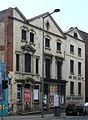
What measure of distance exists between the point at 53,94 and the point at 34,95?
4.13 meters

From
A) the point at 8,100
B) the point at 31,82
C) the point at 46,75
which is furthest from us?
the point at 46,75

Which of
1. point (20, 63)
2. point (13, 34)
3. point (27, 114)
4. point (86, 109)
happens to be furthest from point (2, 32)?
point (86, 109)

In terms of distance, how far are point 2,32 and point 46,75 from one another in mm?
8929

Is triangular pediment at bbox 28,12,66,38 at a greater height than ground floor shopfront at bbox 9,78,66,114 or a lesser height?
greater

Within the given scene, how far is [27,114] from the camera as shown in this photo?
3209cm

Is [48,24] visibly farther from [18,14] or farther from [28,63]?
[28,63]

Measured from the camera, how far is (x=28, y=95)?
32938 millimetres

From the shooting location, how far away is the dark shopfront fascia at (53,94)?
118 ft

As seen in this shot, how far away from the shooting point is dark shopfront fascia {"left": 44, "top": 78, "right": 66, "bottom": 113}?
3606cm

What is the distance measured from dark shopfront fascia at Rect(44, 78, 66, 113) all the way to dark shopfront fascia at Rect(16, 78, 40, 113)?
5.74 ft

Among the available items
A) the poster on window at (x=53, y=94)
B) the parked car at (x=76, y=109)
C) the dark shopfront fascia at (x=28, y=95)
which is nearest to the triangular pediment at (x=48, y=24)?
the dark shopfront fascia at (x=28, y=95)

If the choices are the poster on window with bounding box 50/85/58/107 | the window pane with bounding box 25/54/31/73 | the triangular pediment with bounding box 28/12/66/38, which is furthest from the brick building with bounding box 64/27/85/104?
the window pane with bounding box 25/54/31/73

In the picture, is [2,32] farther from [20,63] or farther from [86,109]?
[86,109]

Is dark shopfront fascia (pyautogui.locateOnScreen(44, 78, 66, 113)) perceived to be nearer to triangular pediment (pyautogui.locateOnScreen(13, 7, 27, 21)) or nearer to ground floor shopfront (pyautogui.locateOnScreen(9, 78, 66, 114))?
ground floor shopfront (pyautogui.locateOnScreen(9, 78, 66, 114))
